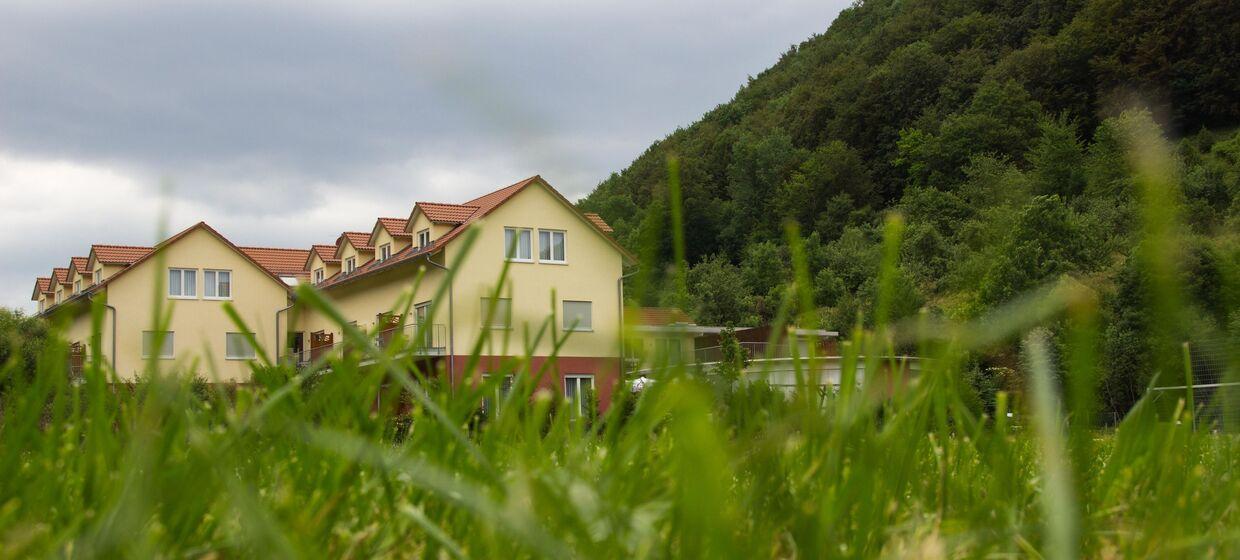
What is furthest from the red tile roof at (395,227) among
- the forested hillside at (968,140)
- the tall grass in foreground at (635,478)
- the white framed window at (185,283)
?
the tall grass in foreground at (635,478)

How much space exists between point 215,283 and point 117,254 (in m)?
5.43

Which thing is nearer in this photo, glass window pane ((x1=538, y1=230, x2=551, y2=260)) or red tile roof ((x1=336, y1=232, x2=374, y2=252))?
glass window pane ((x1=538, y1=230, x2=551, y2=260))

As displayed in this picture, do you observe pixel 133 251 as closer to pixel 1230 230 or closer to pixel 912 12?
pixel 1230 230

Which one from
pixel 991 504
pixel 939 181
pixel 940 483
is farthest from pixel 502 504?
pixel 939 181

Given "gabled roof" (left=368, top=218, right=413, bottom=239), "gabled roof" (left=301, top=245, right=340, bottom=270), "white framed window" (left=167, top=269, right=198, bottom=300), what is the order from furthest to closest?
1. "gabled roof" (left=301, top=245, right=340, bottom=270)
2. "white framed window" (left=167, top=269, right=198, bottom=300)
3. "gabled roof" (left=368, top=218, right=413, bottom=239)

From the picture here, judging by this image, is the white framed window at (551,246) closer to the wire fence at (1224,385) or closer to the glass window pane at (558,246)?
the glass window pane at (558,246)

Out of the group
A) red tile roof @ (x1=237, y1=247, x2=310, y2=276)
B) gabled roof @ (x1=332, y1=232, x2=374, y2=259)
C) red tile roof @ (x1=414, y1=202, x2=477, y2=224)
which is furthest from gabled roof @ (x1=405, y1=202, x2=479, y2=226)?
red tile roof @ (x1=237, y1=247, x2=310, y2=276)

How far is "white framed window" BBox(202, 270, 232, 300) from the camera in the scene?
110 feet

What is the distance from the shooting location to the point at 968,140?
37.7m

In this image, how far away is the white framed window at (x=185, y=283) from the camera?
33.5 metres

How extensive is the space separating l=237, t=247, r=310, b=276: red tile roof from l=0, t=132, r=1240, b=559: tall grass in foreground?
3655 cm

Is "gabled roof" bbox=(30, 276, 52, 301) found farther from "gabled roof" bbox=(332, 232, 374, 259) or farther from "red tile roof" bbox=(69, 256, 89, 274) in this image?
"gabled roof" bbox=(332, 232, 374, 259)

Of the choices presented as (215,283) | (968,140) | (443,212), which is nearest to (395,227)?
(443,212)

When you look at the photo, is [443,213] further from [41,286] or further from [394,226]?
[41,286]
